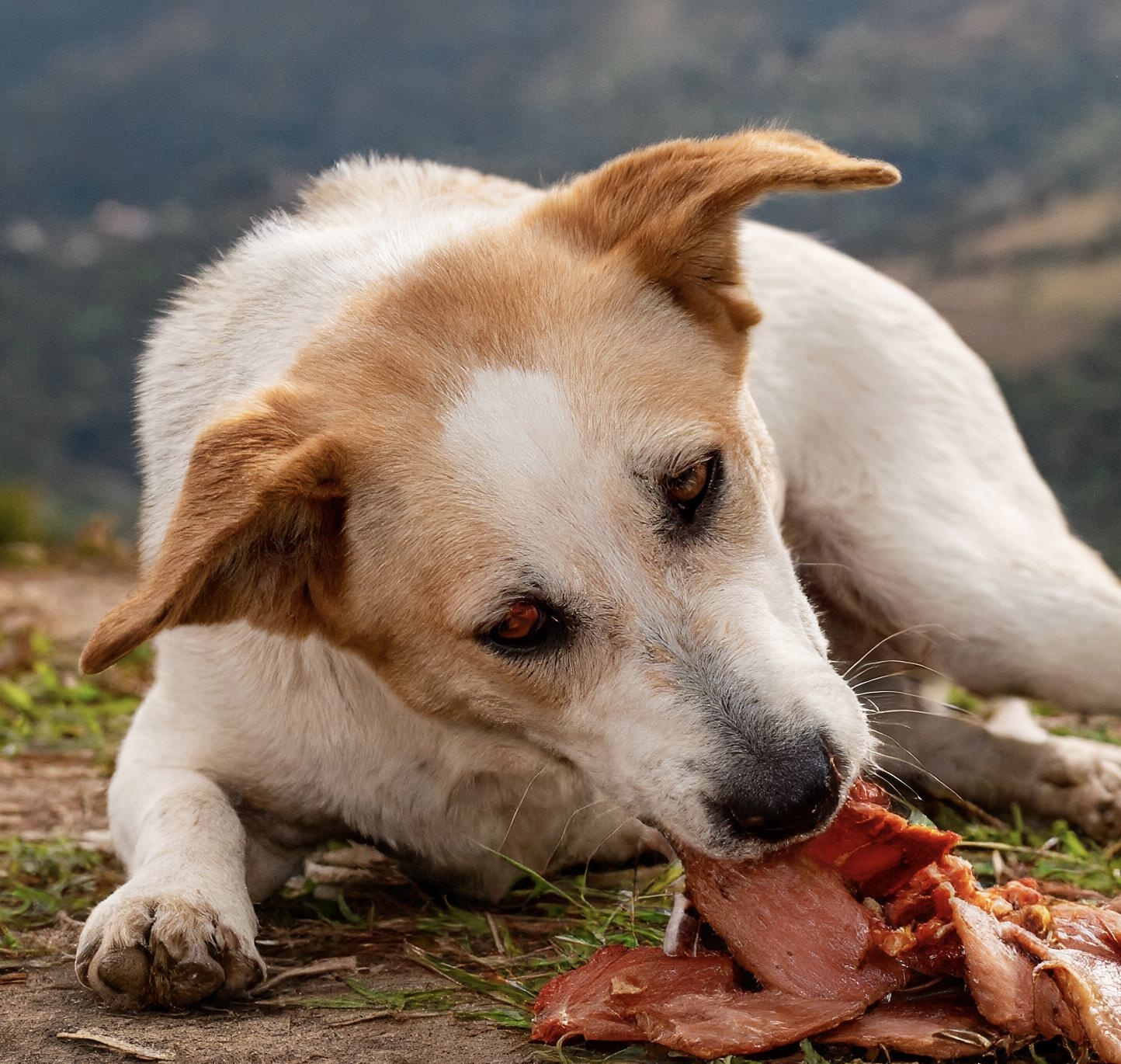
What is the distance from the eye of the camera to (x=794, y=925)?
2.36m

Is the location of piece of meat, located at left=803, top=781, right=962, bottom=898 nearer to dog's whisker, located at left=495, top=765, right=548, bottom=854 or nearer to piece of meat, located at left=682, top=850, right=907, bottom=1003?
piece of meat, located at left=682, top=850, right=907, bottom=1003

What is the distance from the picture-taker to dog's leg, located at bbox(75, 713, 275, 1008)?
100 inches

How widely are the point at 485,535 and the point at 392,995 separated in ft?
2.88

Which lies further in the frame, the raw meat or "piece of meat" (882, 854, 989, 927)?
"piece of meat" (882, 854, 989, 927)

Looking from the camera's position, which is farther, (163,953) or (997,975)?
(163,953)

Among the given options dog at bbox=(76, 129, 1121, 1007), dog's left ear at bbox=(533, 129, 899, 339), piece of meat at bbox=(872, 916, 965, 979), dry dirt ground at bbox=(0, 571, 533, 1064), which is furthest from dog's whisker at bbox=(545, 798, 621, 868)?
dog's left ear at bbox=(533, 129, 899, 339)

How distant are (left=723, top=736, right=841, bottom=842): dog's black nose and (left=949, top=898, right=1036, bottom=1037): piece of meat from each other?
0.99 feet

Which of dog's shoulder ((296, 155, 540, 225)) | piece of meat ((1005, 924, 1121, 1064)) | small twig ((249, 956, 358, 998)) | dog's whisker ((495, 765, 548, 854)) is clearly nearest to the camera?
piece of meat ((1005, 924, 1121, 1064))

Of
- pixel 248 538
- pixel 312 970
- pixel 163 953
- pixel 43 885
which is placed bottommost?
pixel 43 885

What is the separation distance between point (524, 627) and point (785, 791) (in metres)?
0.54

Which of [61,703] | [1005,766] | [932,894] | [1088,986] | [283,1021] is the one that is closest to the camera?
[1088,986]

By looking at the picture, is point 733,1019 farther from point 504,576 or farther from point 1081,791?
point 1081,791

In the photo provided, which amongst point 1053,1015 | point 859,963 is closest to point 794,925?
point 859,963

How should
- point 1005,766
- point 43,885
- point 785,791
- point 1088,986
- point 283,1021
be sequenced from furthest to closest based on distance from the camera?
point 1005,766 < point 43,885 < point 283,1021 < point 785,791 < point 1088,986
